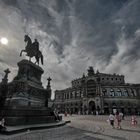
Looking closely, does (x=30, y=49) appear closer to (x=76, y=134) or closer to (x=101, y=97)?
(x=76, y=134)

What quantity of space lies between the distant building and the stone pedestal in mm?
42432

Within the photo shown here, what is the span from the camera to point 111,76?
71875mm

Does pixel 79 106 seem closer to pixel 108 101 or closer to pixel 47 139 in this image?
pixel 108 101

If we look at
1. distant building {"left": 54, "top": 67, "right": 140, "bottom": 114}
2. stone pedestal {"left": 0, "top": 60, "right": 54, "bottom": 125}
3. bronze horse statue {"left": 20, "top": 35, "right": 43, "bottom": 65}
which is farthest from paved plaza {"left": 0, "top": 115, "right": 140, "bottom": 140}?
distant building {"left": 54, "top": 67, "right": 140, "bottom": 114}

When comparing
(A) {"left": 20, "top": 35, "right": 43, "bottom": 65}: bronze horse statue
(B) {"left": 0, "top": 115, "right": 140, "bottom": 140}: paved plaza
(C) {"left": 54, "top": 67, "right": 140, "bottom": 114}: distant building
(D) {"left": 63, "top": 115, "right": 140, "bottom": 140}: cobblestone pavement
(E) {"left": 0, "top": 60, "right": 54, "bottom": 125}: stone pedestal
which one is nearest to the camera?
(B) {"left": 0, "top": 115, "right": 140, "bottom": 140}: paved plaza

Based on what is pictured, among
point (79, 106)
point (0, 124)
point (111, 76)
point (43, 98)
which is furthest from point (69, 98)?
point (0, 124)

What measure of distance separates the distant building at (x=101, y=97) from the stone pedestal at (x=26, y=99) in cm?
4243

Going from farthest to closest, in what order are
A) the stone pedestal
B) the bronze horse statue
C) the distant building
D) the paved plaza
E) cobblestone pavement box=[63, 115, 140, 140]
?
the distant building < the bronze horse statue < the stone pedestal < cobblestone pavement box=[63, 115, 140, 140] < the paved plaza

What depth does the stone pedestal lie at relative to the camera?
995 cm

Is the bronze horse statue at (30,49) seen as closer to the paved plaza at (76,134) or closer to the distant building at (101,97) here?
the paved plaza at (76,134)

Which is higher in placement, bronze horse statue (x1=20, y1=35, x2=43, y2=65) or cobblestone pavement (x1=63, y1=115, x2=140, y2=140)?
bronze horse statue (x1=20, y1=35, x2=43, y2=65)

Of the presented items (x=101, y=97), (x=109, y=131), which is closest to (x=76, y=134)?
(x=109, y=131)

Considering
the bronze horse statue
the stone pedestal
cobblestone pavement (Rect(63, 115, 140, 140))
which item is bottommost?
cobblestone pavement (Rect(63, 115, 140, 140))

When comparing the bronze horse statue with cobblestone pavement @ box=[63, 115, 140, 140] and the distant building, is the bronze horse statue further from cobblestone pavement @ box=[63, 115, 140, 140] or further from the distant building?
the distant building
